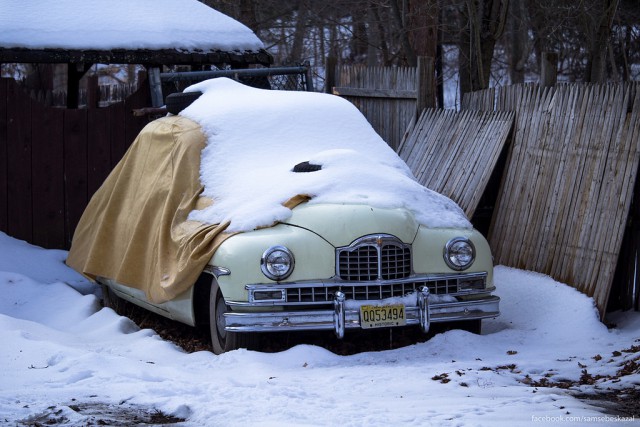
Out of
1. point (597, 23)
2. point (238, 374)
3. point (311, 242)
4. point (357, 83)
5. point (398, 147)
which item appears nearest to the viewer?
point (238, 374)

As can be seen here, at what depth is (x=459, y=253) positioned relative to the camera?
7.55m

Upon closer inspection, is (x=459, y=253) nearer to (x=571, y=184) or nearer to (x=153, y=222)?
(x=571, y=184)

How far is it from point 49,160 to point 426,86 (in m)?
4.43

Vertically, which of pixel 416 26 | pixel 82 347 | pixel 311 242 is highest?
pixel 416 26

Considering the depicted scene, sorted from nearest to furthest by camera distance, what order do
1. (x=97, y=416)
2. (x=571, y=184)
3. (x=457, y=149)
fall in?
(x=97, y=416) → (x=571, y=184) → (x=457, y=149)

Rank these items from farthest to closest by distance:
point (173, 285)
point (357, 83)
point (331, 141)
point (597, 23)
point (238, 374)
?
1. point (597, 23)
2. point (357, 83)
3. point (331, 141)
4. point (173, 285)
5. point (238, 374)

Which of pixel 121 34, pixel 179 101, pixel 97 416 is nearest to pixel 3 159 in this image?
pixel 121 34

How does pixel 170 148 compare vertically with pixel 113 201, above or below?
above

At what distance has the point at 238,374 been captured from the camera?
22.2 ft

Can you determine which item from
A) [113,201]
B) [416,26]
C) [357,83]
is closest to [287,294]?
[113,201]

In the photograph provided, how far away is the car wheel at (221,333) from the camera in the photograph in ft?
24.0

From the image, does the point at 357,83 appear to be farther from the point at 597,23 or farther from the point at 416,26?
the point at 597,23

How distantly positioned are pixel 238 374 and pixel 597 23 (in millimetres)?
9993

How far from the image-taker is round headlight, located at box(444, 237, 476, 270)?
7531 millimetres
